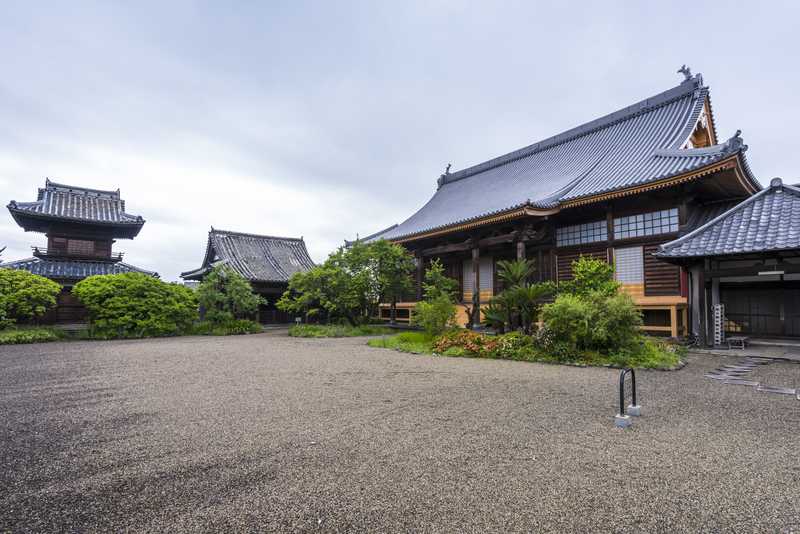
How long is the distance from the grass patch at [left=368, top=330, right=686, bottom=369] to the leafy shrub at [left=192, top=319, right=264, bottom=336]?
8878 mm

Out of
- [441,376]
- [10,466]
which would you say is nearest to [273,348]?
[441,376]

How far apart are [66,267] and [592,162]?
1011 inches

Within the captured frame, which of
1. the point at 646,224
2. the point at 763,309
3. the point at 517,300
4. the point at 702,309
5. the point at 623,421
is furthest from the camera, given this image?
the point at 646,224

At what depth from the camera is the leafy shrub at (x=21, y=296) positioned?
47.8 feet

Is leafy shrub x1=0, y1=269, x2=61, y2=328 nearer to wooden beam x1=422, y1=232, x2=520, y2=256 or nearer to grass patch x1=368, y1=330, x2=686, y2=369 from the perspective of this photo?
grass patch x1=368, y1=330, x2=686, y2=369

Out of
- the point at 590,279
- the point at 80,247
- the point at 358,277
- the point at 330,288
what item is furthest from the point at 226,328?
the point at 590,279

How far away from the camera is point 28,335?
1409cm

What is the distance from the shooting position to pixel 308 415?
4.80 m

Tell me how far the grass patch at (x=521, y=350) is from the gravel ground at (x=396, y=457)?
1291mm

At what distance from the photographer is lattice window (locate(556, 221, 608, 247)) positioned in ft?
45.1

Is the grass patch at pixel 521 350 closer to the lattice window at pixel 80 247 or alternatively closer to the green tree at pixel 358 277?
the green tree at pixel 358 277

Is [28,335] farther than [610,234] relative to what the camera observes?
Yes

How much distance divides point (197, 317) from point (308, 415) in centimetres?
1610

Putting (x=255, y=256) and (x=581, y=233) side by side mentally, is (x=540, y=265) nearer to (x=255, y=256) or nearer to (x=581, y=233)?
(x=581, y=233)
